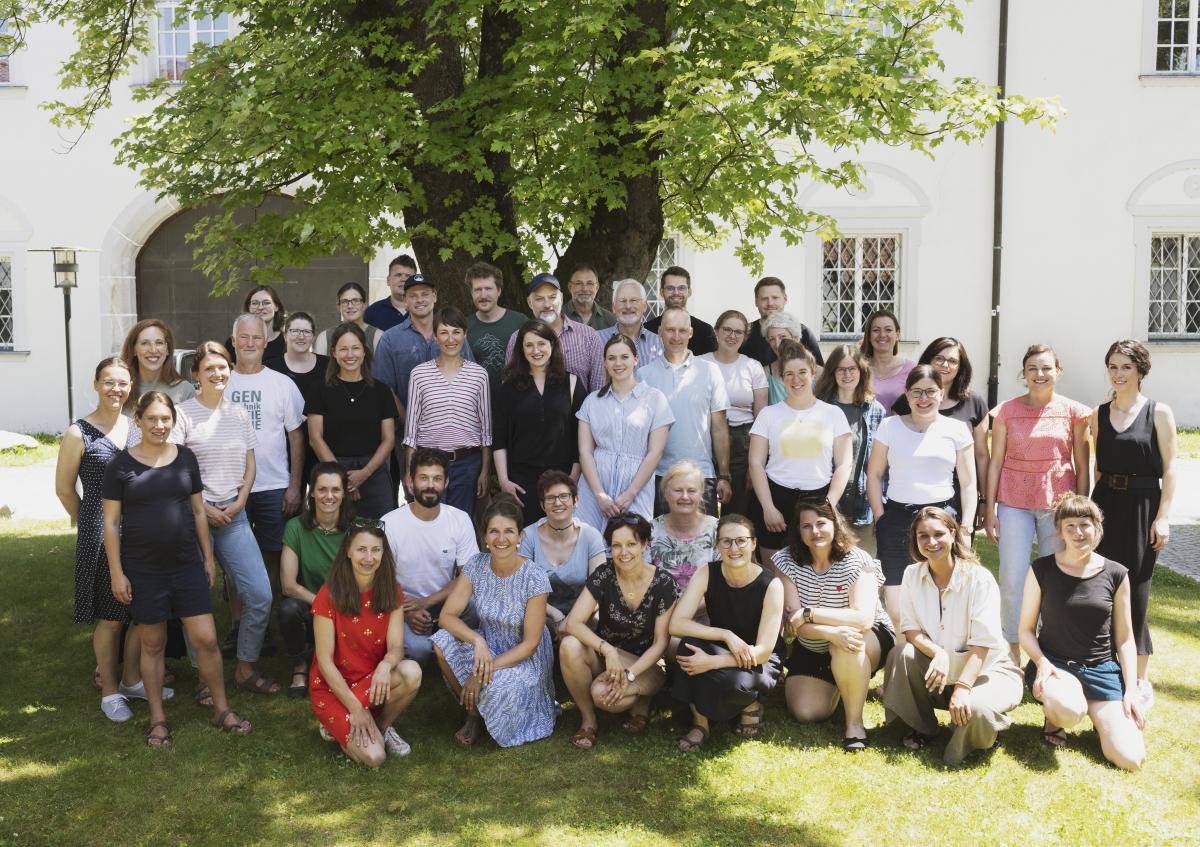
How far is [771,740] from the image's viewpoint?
5.32 metres

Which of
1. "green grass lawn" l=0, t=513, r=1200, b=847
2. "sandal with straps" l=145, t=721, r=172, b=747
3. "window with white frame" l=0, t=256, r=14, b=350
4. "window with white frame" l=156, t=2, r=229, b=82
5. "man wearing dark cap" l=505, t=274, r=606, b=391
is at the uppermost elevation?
"window with white frame" l=156, t=2, r=229, b=82

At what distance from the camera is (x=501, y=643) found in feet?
18.2

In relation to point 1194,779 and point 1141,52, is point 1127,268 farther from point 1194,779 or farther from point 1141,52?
point 1194,779

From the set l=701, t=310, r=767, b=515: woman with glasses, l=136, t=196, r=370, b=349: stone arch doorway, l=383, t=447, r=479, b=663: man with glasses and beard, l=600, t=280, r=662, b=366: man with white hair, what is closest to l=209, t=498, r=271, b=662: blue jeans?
l=383, t=447, r=479, b=663: man with glasses and beard

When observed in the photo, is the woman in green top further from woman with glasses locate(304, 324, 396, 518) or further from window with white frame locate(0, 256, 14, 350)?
window with white frame locate(0, 256, 14, 350)

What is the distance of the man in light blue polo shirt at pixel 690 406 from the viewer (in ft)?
20.8

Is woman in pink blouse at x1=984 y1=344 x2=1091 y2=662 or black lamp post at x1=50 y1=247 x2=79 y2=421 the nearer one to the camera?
woman in pink blouse at x1=984 y1=344 x2=1091 y2=662

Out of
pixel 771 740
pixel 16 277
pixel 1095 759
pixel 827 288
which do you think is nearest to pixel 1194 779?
pixel 1095 759

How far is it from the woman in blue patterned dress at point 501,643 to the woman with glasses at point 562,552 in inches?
8.5

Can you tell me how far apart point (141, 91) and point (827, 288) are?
9.54m

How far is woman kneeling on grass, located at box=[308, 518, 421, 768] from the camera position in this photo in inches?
203

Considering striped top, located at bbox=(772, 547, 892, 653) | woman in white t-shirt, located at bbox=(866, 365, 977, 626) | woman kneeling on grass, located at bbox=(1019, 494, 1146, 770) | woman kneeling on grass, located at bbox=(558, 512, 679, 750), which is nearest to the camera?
woman kneeling on grass, located at bbox=(1019, 494, 1146, 770)

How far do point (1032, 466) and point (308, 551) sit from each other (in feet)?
12.5

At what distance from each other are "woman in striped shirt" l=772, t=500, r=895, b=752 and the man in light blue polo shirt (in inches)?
32.1
